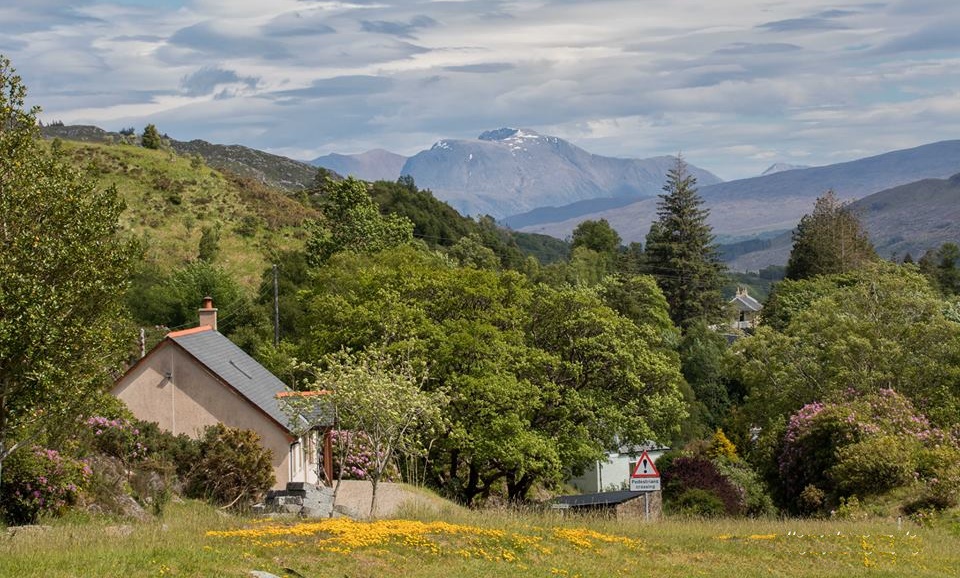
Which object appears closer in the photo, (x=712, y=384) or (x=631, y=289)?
(x=712, y=384)

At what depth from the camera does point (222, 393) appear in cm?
3972

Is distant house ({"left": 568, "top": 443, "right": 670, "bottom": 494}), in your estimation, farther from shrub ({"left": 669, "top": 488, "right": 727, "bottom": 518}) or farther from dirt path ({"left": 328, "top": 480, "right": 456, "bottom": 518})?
dirt path ({"left": 328, "top": 480, "right": 456, "bottom": 518})

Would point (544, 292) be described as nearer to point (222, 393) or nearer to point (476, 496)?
point (476, 496)

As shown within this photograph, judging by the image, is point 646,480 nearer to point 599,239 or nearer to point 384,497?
point 384,497

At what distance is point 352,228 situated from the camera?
92312mm

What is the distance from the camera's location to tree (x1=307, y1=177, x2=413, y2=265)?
90562 millimetres

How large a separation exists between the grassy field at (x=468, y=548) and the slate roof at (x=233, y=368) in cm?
909

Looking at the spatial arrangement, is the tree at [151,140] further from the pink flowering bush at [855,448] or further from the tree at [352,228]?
the pink flowering bush at [855,448]

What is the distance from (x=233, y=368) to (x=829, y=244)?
109 metres

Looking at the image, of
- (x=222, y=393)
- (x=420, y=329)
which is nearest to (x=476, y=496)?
(x=420, y=329)

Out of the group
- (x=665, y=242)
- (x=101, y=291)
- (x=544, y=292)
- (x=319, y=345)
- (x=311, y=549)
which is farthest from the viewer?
(x=665, y=242)

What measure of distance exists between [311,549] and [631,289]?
89.8 m

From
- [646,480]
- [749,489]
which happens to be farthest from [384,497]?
[749,489]

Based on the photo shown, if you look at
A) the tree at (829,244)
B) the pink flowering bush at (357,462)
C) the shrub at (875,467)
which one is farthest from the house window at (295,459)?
the tree at (829,244)
